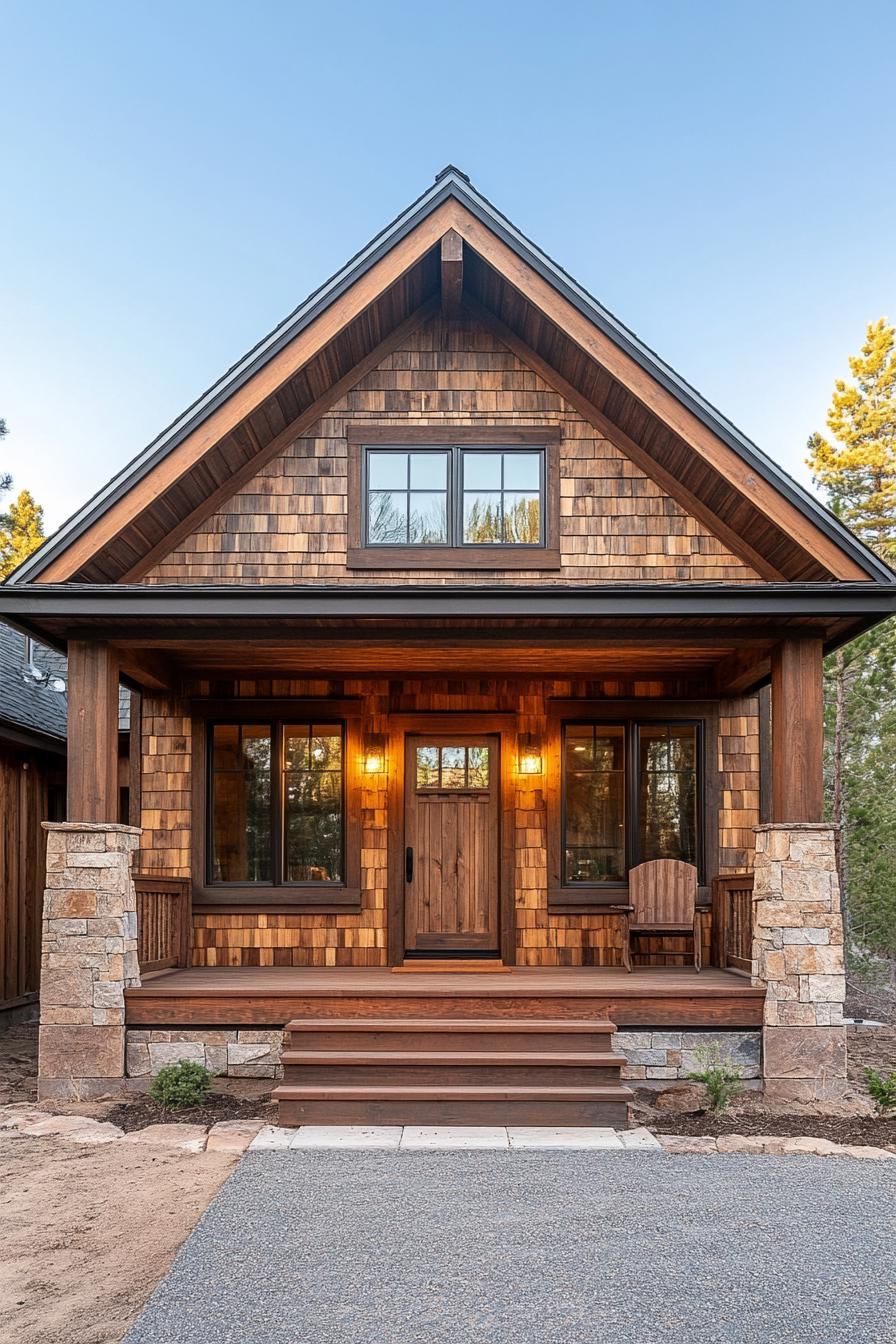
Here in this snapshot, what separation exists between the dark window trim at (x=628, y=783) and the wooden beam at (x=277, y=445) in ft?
9.45

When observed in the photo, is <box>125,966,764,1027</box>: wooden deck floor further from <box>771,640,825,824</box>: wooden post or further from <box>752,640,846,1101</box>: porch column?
<box>771,640,825,824</box>: wooden post

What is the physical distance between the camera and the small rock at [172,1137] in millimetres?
5551

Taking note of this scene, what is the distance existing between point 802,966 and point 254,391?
5.05 metres

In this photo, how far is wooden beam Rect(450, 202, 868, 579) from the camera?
6957 mm

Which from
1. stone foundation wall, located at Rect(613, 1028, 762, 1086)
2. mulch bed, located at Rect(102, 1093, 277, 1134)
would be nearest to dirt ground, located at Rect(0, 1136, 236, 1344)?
mulch bed, located at Rect(102, 1093, 277, 1134)

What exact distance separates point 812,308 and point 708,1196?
24.3 meters

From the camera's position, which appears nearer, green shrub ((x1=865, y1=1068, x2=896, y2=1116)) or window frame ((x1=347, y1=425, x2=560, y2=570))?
green shrub ((x1=865, y1=1068, x2=896, y2=1116))

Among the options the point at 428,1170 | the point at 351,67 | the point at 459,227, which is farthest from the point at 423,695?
the point at 351,67

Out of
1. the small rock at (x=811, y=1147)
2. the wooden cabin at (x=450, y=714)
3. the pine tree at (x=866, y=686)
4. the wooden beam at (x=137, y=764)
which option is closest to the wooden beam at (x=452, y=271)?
the wooden cabin at (x=450, y=714)

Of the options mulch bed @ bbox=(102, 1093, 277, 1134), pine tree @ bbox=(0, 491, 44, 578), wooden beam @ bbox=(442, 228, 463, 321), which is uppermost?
pine tree @ bbox=(0, 491, 44, 578)

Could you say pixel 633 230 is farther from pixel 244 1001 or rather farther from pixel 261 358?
pixel 244 1001

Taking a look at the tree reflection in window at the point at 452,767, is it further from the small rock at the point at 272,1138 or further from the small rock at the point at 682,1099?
the small rock at the point at 272,1138

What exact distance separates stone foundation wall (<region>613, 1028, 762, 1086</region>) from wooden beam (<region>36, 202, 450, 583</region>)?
4549mm

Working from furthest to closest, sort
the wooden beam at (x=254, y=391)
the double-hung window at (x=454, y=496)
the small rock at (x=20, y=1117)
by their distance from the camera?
the double-hung window at (x=454, y=496) < the wooden beam at (x=254, y=391) < the small rock at (x=20, y=1117)
